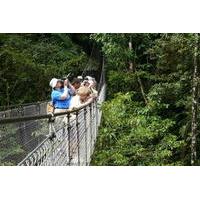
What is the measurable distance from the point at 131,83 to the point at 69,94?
4721 mm

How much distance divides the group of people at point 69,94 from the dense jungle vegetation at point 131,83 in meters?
1.14

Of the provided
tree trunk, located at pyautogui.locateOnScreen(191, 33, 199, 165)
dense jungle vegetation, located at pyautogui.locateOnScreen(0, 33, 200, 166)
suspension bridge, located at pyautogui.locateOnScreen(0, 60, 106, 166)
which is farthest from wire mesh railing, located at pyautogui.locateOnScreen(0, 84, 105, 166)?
tree trunk, located at pyautogui.locateOnScreen(191, 33, 199, 165)

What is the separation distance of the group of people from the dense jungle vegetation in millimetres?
1141

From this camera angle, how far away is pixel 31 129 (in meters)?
4.53

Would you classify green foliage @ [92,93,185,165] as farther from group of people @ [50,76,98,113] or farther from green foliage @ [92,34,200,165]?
group of people @ [50,76,98,113]

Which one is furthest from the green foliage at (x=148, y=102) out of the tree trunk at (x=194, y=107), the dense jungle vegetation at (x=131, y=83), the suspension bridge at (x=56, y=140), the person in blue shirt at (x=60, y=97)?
the person in blue shirt at (x=60, y=97)

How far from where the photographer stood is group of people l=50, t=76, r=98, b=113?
435 cm

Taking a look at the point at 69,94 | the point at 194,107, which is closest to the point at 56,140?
the point at 69,94

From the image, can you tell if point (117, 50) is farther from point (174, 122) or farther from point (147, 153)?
point (147, 153)

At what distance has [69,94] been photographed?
4.50 metres

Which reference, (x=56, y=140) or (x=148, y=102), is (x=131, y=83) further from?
(x=56, y=140)
